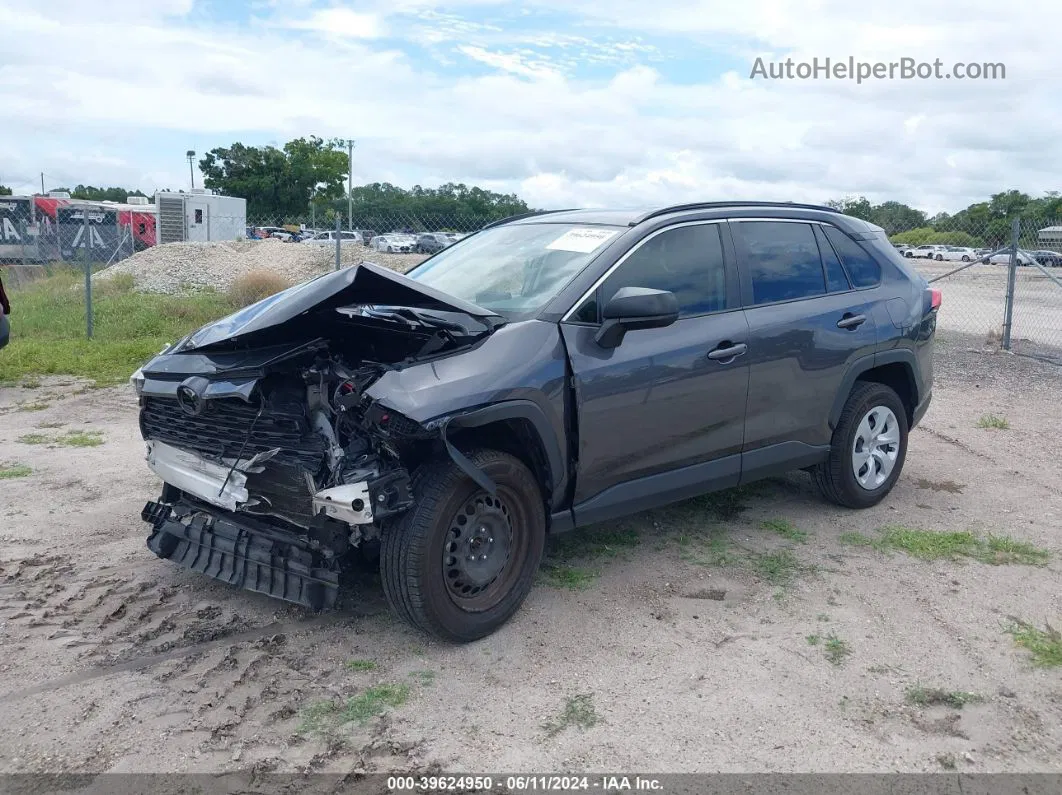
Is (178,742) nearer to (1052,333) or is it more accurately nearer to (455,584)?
(455,584)

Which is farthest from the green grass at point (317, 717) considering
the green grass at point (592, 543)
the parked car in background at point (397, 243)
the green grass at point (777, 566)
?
the parked car in background at point (397, 243)

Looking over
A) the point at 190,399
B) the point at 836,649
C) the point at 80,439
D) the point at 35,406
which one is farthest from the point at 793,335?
the point at 35,406

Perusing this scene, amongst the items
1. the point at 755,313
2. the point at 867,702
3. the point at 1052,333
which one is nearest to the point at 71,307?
the point at 755,313

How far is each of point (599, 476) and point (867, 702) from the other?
1.48 meters

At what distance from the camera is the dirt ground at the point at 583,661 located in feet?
10.8

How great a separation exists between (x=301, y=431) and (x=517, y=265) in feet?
5.21

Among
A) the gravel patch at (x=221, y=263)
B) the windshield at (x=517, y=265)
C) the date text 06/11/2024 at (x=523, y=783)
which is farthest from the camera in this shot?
the gravel patch at (x=221, y=263)

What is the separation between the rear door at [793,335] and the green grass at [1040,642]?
1468mm

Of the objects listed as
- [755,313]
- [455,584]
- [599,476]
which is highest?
[755,313]

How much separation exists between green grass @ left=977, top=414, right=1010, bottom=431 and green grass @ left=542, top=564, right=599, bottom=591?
5196mm

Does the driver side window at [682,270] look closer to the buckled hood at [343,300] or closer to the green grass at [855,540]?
the buckled hood at [343,300]

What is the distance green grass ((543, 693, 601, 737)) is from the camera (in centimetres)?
344

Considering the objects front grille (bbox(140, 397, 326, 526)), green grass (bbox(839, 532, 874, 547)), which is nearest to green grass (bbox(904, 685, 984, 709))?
green grass (bbox(839, 532, 874, 547))

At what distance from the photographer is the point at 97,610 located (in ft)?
14.1
